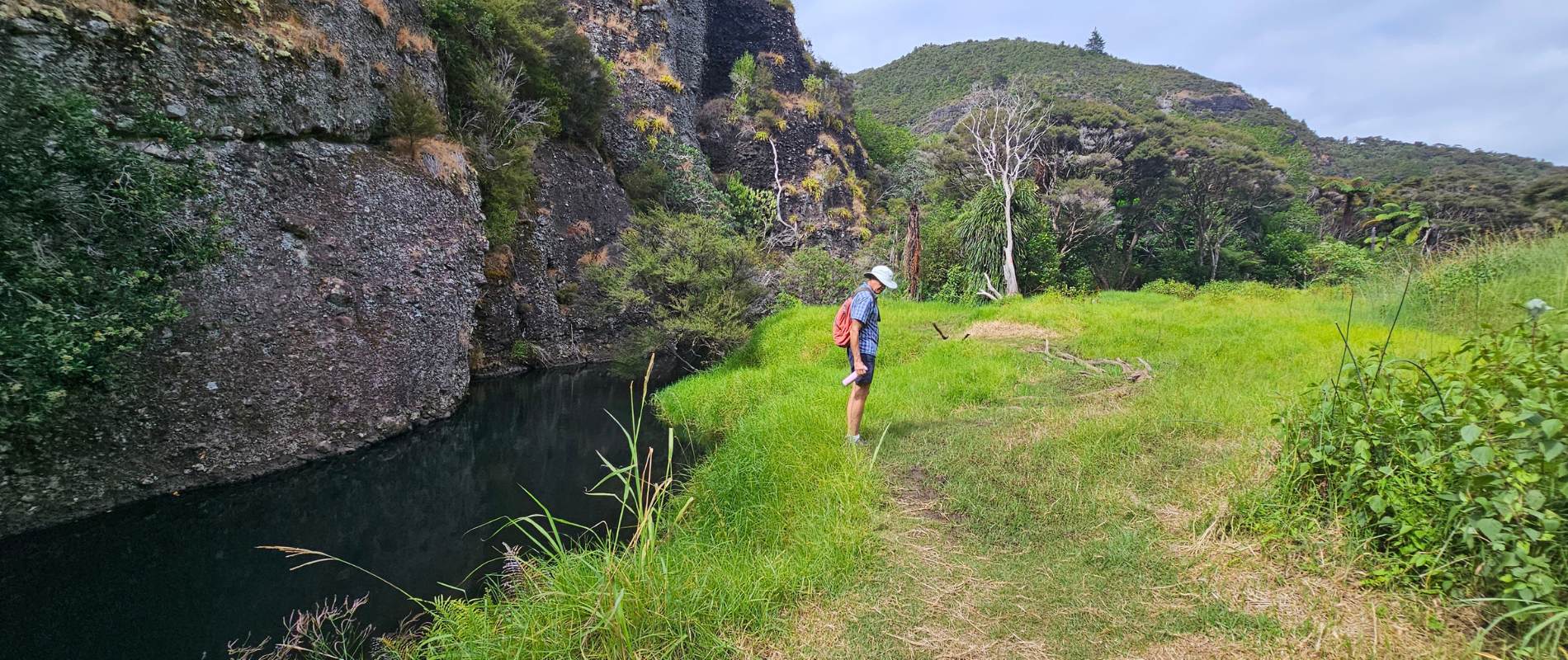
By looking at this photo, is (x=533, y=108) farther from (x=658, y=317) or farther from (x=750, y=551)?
(x=750, y=551)

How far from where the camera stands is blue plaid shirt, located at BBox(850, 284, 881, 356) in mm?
5227

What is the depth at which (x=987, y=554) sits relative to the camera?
3480 mm

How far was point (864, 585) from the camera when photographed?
10.8 ft

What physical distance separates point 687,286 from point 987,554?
11.0 meters

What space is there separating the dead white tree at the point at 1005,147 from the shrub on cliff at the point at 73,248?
17539 mm

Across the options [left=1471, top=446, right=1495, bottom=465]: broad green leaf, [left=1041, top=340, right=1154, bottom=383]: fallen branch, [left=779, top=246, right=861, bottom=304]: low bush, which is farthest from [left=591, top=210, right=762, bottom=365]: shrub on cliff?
[left=1471, top=446, right=1495, bottom=465]: broad green leaf

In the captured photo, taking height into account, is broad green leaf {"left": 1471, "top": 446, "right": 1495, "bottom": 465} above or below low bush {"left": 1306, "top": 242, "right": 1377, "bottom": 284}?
below

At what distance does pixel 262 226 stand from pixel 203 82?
1.80 metres

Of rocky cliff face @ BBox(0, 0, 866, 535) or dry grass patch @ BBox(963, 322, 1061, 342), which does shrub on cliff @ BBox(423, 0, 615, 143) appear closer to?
rocky cliff face @ BBox(0, 0, 866, 535)

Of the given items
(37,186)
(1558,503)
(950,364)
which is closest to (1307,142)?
(950,364)

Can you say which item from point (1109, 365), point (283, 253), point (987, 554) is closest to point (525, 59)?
point (283, 253)

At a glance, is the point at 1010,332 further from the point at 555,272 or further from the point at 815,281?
the point at 555,272

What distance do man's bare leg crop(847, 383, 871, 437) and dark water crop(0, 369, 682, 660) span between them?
313 centimetres

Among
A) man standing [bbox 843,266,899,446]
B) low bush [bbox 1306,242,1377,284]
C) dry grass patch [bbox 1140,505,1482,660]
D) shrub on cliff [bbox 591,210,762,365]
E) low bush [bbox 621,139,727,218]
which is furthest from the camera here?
low bush [bbox 621,139,727,218]
